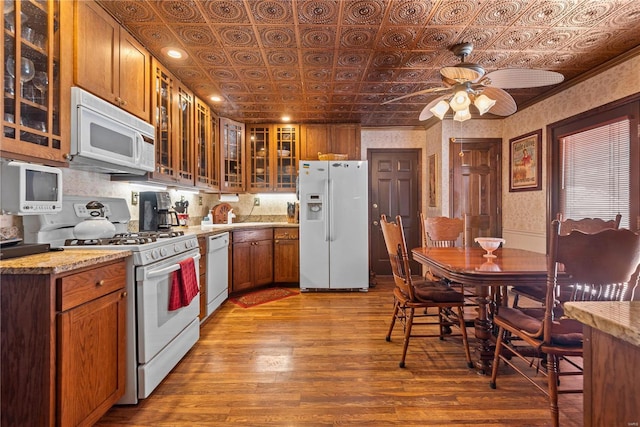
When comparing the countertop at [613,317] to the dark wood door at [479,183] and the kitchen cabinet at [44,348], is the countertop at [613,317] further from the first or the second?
the dark wood door at [479,183]

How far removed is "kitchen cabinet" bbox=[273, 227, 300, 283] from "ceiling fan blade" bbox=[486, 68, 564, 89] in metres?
2.90

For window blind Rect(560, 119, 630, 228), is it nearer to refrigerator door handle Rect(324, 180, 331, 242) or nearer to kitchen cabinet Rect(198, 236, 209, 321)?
refrigerator door handle Rect(324, 180, 331, 242)

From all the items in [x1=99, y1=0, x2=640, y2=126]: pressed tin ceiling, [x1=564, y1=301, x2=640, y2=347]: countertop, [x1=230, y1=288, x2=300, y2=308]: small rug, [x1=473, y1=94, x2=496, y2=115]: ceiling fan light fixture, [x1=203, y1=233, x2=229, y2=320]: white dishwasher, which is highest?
[x1=99, y1=0, x2=640, y2=126]: pressed tin ceiling

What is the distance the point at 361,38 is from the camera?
2.45 metres

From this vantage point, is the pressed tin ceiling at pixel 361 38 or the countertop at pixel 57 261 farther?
the pressed tin ceiling at pixel 361 38

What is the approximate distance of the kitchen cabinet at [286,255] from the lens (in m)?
4.35

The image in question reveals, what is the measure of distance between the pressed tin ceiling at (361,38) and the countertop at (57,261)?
5.35 ft

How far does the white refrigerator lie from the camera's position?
4.20 meters

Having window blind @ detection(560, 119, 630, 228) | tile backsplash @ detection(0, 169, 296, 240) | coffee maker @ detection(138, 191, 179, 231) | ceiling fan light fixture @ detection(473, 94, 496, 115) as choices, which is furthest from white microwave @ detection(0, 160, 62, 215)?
window blind @ detection(560, 119, 630, 228)

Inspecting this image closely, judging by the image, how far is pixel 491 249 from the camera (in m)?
2.26

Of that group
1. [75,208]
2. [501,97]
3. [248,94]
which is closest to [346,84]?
[248,94]

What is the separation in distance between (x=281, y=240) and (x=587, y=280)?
134 inches

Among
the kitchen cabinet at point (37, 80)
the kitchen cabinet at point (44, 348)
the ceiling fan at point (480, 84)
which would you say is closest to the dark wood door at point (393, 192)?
the ceiling fan at point (480, 84)

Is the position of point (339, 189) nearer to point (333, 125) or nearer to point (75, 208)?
point (333, 125)
